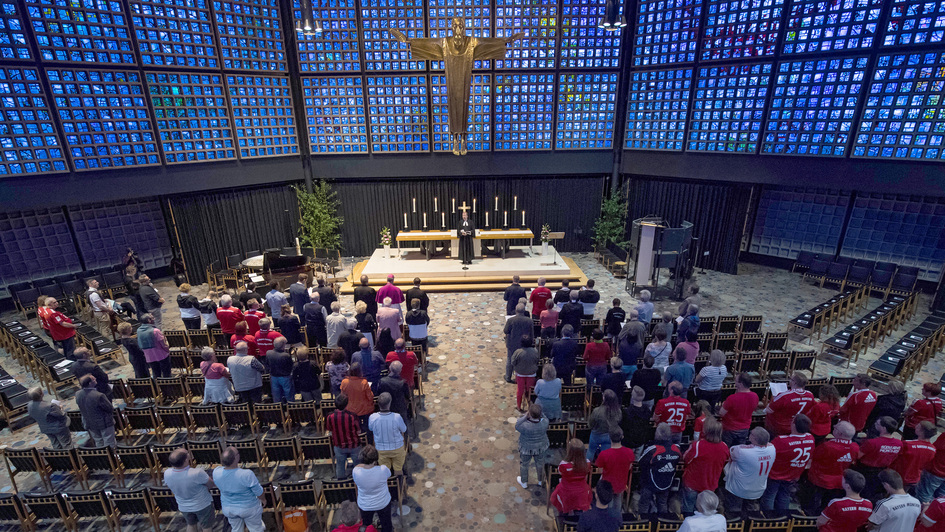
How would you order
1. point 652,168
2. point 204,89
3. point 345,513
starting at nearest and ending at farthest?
point 345,513 < point 204,89 < point 652,168

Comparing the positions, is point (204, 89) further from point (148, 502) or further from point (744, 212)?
point (744, 212)

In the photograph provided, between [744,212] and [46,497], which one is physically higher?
[744,212]

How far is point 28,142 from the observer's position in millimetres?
12141

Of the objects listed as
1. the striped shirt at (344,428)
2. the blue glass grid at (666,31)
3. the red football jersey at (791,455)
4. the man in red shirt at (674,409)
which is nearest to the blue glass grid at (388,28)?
the blue glass grid at (666,31)

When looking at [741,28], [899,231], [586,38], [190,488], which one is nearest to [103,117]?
[190,488]

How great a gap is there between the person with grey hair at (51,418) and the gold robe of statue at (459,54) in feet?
37.1

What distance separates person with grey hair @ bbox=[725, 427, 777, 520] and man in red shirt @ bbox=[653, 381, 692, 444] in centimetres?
77

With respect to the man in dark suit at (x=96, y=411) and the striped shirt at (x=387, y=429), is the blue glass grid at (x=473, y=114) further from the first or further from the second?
the man in dark suit at (x=96, y=411)

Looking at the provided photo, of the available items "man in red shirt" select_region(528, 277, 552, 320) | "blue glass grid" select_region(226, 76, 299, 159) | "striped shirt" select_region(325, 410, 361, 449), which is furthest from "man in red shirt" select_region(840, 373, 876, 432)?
"blue glass grid" select_region(226, 76, 299, 159)

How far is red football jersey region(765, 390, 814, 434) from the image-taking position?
19.9 ft

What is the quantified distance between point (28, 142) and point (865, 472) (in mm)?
18666

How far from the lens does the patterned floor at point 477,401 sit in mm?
6281

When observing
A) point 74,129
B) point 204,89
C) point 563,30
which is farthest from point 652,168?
point 74,129

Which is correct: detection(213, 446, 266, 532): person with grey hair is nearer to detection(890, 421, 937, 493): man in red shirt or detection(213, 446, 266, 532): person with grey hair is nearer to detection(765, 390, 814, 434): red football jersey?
detection(765, 390, 814, 434): red football jersey
